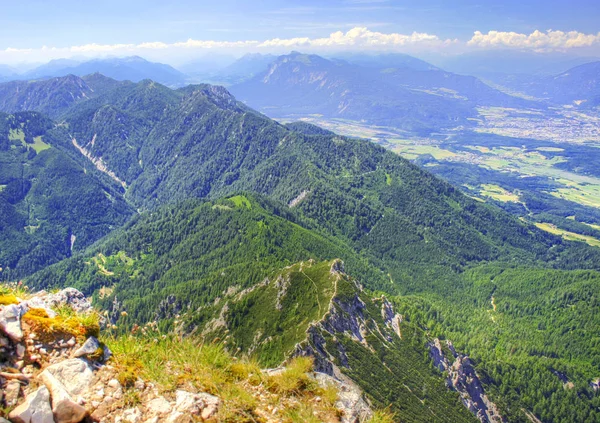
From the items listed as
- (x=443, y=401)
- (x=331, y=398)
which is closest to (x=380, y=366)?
(x=443, y=401)

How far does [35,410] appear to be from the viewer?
1032 centimetres

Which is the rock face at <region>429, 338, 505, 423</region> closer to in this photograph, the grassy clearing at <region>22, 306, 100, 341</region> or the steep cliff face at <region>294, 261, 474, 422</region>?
the steep cliff face at <region>294, 261, 474, 422</region>

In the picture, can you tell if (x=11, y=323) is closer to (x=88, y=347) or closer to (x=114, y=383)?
(x=88, y=347)

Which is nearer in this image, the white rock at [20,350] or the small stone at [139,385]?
the white rock at [20,350]

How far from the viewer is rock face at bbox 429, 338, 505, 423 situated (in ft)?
368

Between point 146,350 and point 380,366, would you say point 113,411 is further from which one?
point 380,366

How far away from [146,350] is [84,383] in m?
2.63

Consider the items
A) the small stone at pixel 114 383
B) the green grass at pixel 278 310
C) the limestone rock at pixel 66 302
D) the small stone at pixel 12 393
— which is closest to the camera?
the small stone at pixel 12 393

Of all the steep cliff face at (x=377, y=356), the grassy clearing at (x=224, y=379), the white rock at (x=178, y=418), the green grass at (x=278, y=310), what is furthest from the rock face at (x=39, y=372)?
the green grass at (x=278, y=310)

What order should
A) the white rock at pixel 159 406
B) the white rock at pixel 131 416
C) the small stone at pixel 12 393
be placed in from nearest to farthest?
the small stone at pixel 12 393
the white rock at pixel 131 416
the white rock at pixel 159 406

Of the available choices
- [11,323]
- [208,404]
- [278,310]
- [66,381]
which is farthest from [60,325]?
[278,310]

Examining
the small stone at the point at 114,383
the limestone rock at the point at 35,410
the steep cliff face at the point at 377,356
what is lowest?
the steep cliff face at the point at 377,356

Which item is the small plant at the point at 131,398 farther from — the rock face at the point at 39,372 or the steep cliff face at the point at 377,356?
the steep cliff face at the point at 377,356

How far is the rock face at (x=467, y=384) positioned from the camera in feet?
368
